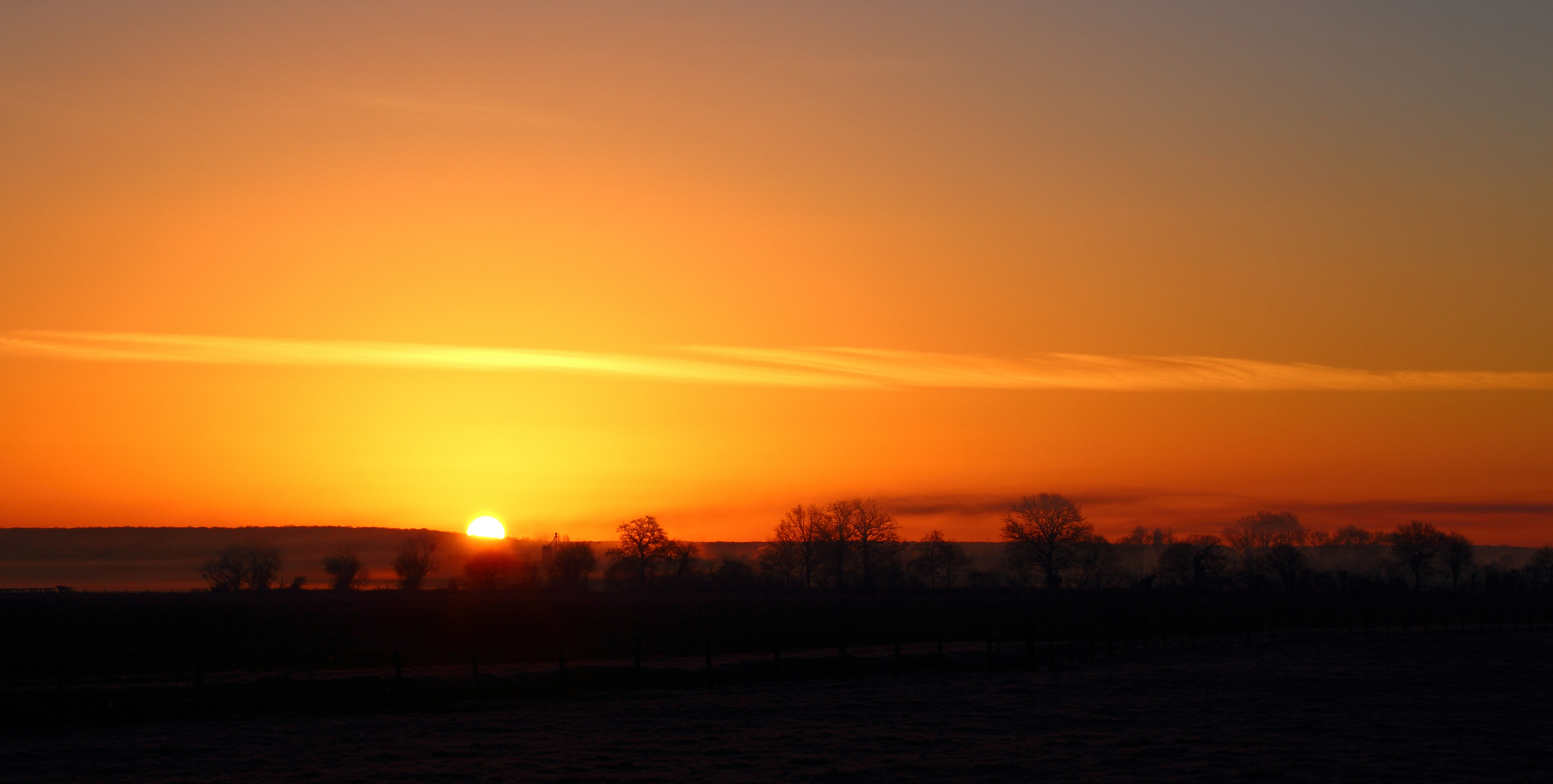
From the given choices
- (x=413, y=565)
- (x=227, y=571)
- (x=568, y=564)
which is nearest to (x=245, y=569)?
(x=227, y=571)

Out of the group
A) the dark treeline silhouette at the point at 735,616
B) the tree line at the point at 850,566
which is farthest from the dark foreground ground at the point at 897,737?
the tree line at the point at 850,566

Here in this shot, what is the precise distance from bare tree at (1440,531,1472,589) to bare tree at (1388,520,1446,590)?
0.63 m

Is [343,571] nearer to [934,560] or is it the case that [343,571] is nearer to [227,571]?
[227,571]

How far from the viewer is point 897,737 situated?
84.1ft

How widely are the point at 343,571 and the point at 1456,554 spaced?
15981 cm

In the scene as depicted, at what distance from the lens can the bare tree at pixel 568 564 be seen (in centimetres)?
16350

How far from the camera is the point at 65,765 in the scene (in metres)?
21.9

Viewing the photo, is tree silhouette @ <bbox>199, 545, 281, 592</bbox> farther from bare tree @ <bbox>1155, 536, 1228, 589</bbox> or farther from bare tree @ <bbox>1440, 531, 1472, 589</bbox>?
bare tree @ <bbox>1440, 531, 1472, 589</bbox>

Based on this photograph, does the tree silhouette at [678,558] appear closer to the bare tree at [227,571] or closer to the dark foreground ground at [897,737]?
the bare tree at [227,571]

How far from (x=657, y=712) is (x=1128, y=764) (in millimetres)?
13125

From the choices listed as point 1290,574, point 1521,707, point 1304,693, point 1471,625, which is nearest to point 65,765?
point 1304,693

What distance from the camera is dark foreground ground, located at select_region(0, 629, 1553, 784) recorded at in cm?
2139

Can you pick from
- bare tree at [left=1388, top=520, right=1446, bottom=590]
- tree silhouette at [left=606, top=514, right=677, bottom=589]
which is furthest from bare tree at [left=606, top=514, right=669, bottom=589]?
bare tree at [left=1388, top=520, right=1446, bottom=590]

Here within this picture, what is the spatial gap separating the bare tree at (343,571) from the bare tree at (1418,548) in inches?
5863
